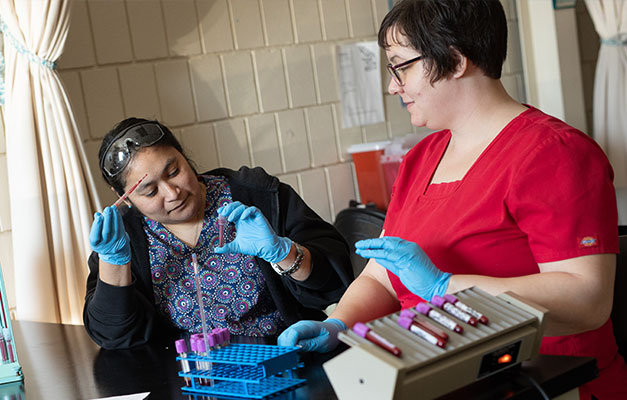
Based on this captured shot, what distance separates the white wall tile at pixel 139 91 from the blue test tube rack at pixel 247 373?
5.38 feet

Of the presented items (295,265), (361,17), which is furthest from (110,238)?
(361,17)

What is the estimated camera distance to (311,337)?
132cm

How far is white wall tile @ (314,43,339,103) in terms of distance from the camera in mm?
3115

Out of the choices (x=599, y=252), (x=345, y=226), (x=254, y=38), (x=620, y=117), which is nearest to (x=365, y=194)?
(x=345, y=226)

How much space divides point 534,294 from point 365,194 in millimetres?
2051

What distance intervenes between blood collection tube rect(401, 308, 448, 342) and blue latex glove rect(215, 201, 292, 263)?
76 centimetres

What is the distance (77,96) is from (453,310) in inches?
77.2

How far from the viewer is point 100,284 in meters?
1.79

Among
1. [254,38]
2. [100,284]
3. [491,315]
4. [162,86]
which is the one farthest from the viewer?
[254,38]

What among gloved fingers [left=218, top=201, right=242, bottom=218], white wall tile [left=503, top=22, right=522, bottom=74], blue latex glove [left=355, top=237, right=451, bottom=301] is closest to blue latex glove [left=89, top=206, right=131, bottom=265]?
gloved fingers [left=218, top=201, right=242, bottom=218]

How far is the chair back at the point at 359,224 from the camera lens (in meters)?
2.93

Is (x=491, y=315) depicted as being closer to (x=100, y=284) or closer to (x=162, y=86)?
(x=100, y=284)

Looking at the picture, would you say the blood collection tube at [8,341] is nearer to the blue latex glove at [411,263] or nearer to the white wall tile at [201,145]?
the blue latex glove at [411,263]

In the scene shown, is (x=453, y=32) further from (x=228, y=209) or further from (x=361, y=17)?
(x=361, y=17)
